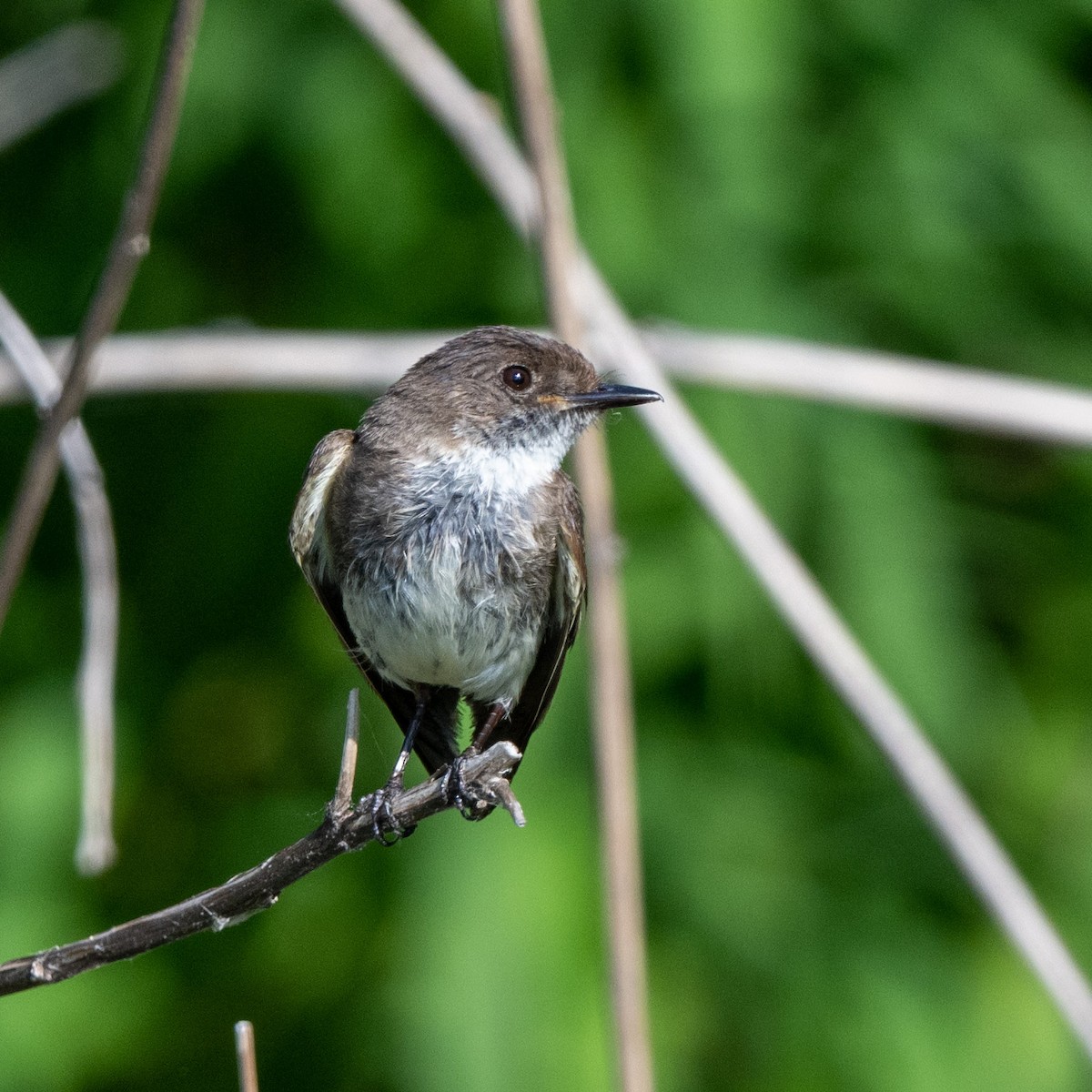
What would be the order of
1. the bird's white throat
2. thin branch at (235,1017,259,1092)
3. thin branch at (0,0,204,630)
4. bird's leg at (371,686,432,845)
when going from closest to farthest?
thin branch at (235,1017,259,1092) → thin branch at (0,0,204,630) → bird's leg at (371,686,432,845) → the bird's white throat

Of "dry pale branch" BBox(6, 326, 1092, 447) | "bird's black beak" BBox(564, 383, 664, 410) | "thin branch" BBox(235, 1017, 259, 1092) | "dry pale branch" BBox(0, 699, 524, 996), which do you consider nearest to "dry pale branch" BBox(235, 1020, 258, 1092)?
"thin branch" BBox(235, 1017, 259, 1092)

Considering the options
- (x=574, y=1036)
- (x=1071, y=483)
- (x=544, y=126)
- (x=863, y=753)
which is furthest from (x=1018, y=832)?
(x=544, y=126)

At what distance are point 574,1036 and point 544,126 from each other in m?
2.26

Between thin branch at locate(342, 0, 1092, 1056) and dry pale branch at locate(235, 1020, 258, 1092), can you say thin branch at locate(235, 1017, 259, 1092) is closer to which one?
dry pale branch at locate(235, 1020, 258, 1092)

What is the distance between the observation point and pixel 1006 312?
4457 mm

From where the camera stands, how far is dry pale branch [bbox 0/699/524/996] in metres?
1.67

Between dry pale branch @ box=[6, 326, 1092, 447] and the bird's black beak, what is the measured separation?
1.58 feet

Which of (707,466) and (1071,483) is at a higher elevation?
(1071,483)

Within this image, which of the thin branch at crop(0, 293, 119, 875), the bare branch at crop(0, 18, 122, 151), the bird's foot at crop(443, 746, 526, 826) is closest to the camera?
the bird's foot at crop(443, 746, 526, 826)

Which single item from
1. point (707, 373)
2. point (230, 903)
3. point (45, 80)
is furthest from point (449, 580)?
point (45, 80)

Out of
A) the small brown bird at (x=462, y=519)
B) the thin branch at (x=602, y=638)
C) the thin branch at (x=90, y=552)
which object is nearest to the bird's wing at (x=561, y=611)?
→ the small brown bird at (x=462, y=519)

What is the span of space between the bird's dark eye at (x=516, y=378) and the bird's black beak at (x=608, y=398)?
0.09 metres

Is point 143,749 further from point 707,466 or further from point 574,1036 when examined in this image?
point 707,466

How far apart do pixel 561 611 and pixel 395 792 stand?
2.03ft
